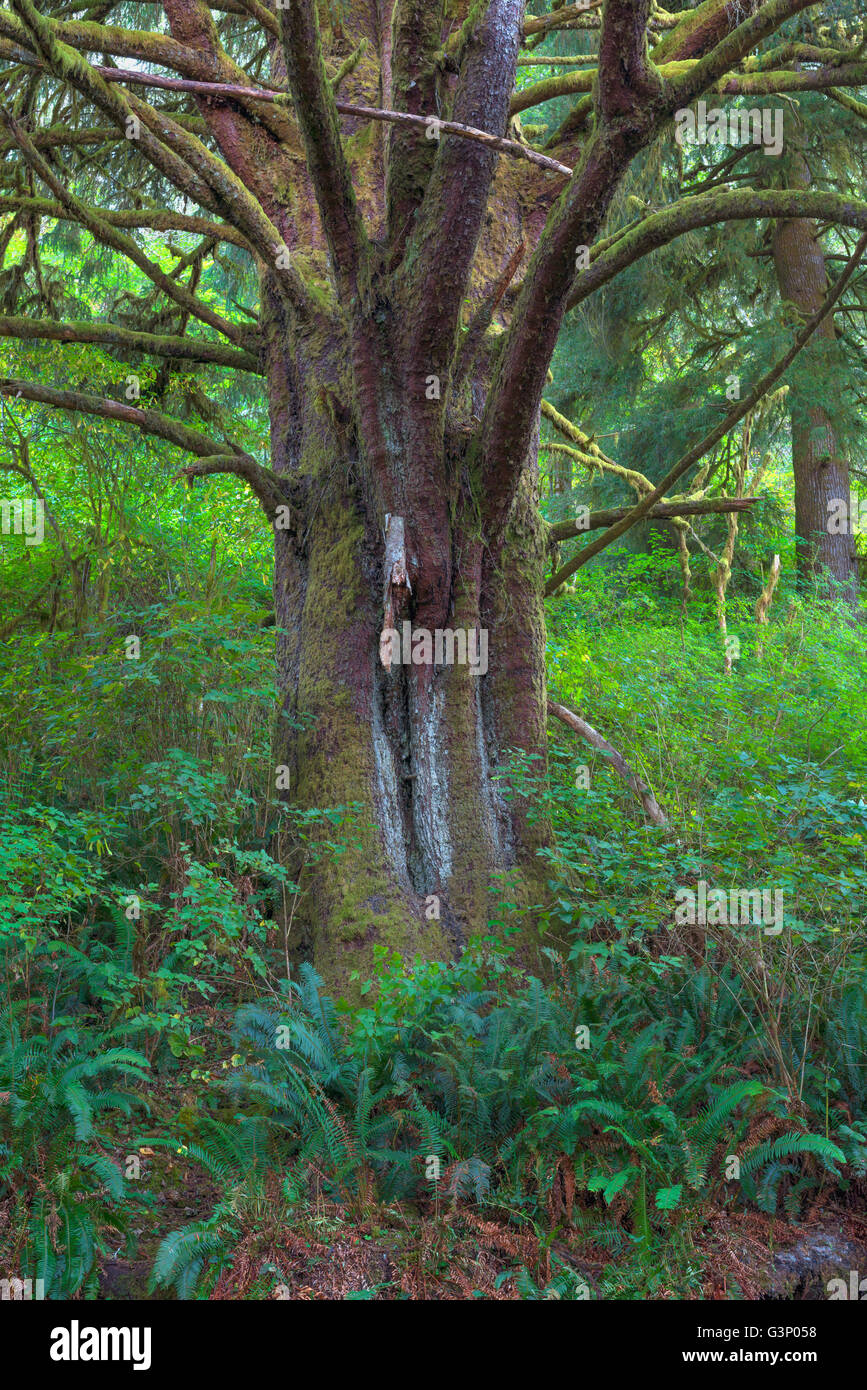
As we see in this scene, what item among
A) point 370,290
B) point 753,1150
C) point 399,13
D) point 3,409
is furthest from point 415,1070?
point 3,409

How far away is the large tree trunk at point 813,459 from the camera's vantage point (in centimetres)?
1159

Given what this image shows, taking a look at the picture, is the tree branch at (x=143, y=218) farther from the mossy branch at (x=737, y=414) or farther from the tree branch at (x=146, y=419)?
the mossy branch at (x=737, y=414)

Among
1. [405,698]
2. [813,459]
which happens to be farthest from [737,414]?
[813,459]

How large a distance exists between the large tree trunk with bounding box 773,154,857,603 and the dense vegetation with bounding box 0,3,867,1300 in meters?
4.45

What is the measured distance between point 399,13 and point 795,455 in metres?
8.31

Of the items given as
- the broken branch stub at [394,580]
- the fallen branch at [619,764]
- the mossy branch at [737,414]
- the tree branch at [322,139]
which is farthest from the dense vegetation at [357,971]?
the tree branch at [322,139]

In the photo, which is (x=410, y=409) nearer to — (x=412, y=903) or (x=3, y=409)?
(x=412, y=903)

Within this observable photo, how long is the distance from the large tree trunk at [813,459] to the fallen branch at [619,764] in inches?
255

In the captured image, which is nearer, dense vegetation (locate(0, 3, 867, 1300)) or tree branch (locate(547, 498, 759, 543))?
dense vegetation (locate(0, 3, 867, 1300))

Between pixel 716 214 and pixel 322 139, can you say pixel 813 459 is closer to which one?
pixel 716 214

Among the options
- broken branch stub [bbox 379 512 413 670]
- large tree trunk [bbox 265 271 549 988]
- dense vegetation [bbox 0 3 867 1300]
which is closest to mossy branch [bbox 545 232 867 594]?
dense vegetation [bbox 0 3 867 1300]

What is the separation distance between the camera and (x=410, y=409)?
5.07 meters

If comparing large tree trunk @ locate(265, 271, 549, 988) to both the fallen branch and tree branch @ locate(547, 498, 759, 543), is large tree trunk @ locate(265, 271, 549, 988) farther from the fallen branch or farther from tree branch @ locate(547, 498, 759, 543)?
tree branch @ locate(547, 498, 759, 543)

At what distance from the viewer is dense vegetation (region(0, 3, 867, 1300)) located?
3.36 metres
